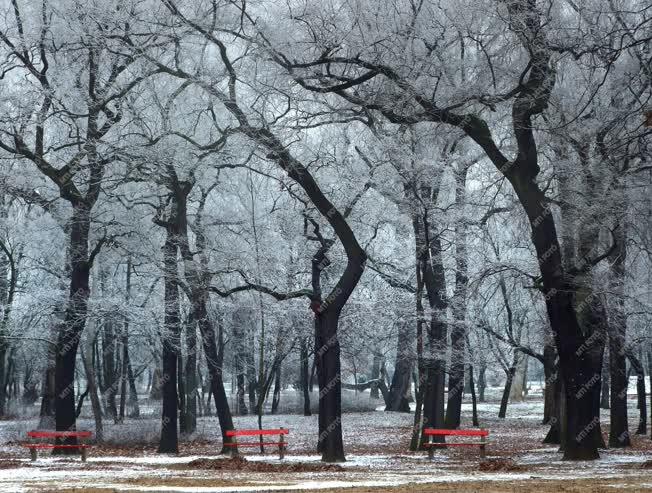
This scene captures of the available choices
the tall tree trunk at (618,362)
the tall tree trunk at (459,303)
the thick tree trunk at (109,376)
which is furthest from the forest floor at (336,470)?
the thick tree trunk at (109,376)

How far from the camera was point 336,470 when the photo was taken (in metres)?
17.0

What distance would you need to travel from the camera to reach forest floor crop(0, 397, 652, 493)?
12602 mm

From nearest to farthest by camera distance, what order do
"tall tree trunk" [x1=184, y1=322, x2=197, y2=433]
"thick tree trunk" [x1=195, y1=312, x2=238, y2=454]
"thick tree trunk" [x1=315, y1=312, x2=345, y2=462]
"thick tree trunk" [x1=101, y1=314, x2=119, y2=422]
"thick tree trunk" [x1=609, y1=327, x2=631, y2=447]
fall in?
"thick tree trunk" [x1=315, y1=312, x2=345, y2=462] < "thick tree trunk" [x1=195, y1=312, x2=238, y2=454] < "thick tree trunk" [x1=609, y1=327, x2=631, y2=447] < "tall tree trunk" [x1=184, y1=322, x2=197, y2=433] < "thick tree trunk" [x1=101, y1=314, x2=119, y2=422]

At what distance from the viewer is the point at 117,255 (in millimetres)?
28969

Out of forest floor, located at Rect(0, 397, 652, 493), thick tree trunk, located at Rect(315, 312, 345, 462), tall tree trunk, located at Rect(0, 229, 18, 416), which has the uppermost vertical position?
tall tree trunk, located at Rect(0, 229, 18, 416)

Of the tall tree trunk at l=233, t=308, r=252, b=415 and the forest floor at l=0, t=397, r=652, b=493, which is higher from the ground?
the tall tree trunk at l=233, t=308, r=252, b=415

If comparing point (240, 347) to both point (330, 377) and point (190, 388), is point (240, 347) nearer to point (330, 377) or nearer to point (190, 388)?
point (190, 388)

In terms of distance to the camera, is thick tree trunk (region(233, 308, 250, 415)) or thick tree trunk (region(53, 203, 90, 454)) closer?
thick tree trunk (region(53, 203, 90, 454))

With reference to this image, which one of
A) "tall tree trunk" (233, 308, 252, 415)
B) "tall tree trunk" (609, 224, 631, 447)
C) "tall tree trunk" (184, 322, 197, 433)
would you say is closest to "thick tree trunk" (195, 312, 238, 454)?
"tall tree trunk" (184, 322, 197, 433)

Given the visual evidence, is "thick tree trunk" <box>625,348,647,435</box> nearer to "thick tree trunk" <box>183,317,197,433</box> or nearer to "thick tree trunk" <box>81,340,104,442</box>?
"thick tree trunk" <box>183,317,197,433</box>

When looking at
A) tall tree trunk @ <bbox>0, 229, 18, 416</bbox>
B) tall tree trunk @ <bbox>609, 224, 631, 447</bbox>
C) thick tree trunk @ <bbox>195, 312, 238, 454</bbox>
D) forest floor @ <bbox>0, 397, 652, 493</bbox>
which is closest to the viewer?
forest floor @ <bbox>0, 397, 652, 493</bbox>

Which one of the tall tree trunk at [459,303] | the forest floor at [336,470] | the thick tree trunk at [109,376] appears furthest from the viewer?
the thick tree trunk at [109,376]

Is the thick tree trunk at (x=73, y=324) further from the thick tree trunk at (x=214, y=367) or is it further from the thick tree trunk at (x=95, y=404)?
the thick tree trunk at (x=95, y=404)

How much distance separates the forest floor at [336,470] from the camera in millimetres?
12602
